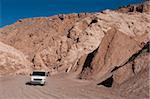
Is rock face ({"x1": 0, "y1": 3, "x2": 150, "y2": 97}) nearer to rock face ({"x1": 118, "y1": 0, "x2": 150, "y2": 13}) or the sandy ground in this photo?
rock face ({"x1": 118, "y1": 0, "x2": 150, "y2": 13})

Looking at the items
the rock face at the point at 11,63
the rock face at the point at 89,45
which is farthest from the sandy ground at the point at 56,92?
the rock face at the point at 11,63

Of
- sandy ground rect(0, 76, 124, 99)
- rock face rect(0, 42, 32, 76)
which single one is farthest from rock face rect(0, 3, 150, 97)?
sandy ground rect(0, 76, 124, 99)

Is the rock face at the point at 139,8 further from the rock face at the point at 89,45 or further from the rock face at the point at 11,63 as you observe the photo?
the rock face at the point at 11,63

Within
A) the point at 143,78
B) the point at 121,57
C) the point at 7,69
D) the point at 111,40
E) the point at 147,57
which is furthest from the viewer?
the point at 7,69

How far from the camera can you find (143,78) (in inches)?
1029

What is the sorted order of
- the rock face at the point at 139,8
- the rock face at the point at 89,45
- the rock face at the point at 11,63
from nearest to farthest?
1. the rock face at the point at 89,45
2. the rock face at the point at 11,63
3. the rock face at the point at 139,8

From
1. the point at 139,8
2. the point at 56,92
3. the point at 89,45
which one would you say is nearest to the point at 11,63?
the point at 89,45

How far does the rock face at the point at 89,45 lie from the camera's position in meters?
33.9

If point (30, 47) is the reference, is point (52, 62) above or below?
below

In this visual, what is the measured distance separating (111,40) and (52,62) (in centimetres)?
2964

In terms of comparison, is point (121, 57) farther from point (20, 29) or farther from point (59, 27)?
point (20, 29)

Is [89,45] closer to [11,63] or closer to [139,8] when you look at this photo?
[11,63]

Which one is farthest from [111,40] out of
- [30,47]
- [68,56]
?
[30,47]

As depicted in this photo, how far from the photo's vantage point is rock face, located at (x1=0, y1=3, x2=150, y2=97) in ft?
111
